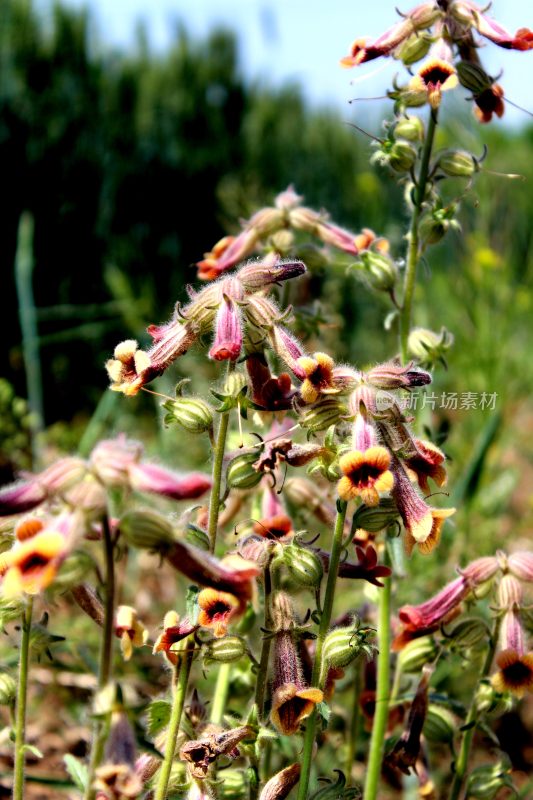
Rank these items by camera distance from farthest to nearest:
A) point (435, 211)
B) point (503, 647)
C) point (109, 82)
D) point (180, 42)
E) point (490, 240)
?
point (180, 42) < point (109, 82) < point (490, 240) < point (435, 211) < point (503, 647)

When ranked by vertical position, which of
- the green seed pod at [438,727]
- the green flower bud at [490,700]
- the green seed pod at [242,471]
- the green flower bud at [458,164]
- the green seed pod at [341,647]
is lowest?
the green seed pod at [438,727]

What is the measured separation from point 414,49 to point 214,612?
146 centimetres

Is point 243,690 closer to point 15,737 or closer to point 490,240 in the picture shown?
point 15,737

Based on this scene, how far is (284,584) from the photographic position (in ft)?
6.22

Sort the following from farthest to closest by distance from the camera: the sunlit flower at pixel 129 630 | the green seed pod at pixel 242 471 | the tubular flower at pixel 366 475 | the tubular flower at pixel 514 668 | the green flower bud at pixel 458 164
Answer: the green flower bud at pixel 458 164 → the tubular flower at pixel 514 668 → the green seed pod at pixel 242 471 → the sunlit flower at pixel 129 630 → the tubular flower at pixel 366 475

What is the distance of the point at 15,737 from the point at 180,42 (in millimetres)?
7615

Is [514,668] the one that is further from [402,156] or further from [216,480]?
[402,156]

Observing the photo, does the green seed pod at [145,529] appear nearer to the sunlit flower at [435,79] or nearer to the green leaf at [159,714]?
the green leaf at [159,714]

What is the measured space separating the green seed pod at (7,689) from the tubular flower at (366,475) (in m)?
0.79

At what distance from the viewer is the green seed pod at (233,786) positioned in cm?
177

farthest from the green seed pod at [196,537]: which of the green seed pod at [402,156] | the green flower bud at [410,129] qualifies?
the green flower bud at [410,129]

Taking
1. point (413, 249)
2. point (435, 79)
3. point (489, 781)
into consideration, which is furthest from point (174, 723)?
point (435, 79)

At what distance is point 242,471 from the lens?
5.57 ft

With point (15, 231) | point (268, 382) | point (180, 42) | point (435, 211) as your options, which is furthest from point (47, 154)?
point (268, 382)
